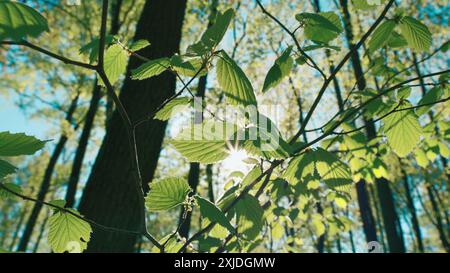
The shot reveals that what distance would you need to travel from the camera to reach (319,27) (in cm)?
98

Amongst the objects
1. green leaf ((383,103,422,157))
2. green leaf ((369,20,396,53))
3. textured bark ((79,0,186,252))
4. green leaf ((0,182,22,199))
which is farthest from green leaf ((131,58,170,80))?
textured bark ((79,0,186,252))

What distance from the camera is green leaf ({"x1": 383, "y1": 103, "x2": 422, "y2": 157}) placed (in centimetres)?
125

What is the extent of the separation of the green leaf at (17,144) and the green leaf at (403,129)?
1132 mm

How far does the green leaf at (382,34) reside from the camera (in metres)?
1.10

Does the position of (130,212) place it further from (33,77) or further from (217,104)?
(33,77)

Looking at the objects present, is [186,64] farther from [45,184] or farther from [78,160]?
[45,184]

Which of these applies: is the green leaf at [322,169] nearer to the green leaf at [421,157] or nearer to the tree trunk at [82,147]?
the green leaf at [421,157]

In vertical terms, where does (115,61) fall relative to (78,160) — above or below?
below

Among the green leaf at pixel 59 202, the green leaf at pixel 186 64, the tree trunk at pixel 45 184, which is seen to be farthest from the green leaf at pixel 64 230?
the tree trunk at pixel 45 184

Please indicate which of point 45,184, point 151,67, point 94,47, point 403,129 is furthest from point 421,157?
point 45,184

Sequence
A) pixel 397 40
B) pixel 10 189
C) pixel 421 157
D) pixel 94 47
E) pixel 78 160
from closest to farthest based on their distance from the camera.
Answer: pixel 10 189 → pixel 94 47 → pixel 397 40 → pixel 421 157 → pixel 78 160

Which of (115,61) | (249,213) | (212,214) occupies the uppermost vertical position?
(115,61)

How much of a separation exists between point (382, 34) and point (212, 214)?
2.69 ft
